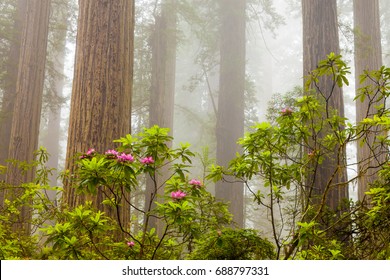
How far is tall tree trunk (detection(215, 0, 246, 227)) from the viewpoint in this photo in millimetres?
12656

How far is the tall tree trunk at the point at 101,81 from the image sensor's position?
16.5 ft

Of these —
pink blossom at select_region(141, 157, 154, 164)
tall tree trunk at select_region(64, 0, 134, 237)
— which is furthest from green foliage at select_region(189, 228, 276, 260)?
tall tree trunk at select_region(64, 0, 134, 237)

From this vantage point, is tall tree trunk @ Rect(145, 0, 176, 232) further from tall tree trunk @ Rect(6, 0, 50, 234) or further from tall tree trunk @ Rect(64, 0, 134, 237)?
tall tree trunk @ Rect(64, 0, 134, 237)

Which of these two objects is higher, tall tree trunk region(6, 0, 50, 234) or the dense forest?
tall tree trunk region(6, 0, 50, 234)

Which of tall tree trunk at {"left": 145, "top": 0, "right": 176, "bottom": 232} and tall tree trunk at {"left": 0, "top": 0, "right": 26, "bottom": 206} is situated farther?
tall tree trunk at {"left": 145, "top": 0, "right": 176, "bottom": 232}

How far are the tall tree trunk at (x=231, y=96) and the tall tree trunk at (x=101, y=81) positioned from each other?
24.8ft

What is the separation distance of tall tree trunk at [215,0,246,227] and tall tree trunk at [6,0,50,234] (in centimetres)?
554

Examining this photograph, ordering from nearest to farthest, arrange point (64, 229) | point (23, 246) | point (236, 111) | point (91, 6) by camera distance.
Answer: point (64, 229) → point (23, 246) → point (91, 6) → point (236, 111)

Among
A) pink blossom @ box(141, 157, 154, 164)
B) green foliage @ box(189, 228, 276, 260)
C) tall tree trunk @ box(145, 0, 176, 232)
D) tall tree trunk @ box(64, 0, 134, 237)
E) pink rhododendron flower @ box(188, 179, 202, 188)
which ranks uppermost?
tall tree trunk @ box(145, 0, 176, 232)

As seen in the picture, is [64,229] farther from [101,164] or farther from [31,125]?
[31,125]

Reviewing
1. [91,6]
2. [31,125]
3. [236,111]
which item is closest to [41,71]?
[31,125]

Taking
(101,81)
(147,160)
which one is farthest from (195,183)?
(101,81)
